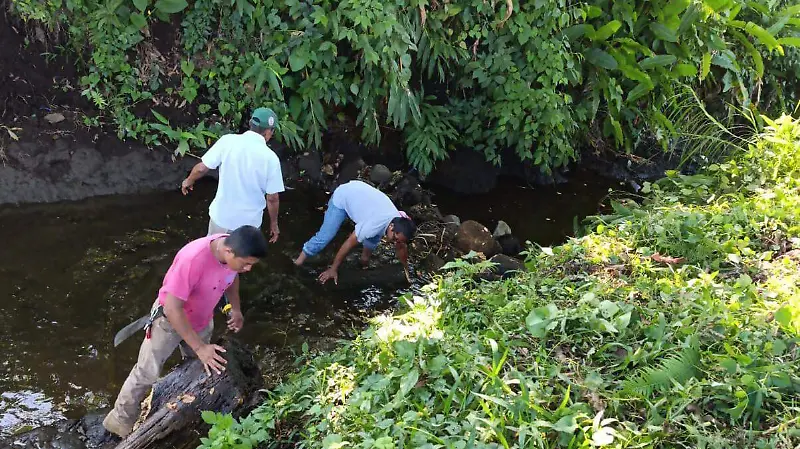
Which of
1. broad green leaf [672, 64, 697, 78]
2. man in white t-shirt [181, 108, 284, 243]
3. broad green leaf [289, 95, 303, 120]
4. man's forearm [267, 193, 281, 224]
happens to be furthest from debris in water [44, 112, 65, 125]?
broad green leaf [672, 64, 697, 78]

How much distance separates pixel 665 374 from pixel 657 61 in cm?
644

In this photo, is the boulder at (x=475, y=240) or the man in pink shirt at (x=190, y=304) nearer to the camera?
the man in pink shirt at (x=190, y=304)

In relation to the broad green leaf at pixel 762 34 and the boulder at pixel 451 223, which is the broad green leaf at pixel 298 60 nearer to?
the boulder at pixel 451 223

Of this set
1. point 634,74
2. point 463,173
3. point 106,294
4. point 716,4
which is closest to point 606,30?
point 634,74

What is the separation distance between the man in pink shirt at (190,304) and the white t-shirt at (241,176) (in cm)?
112

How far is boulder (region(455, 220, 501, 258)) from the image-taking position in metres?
6.72

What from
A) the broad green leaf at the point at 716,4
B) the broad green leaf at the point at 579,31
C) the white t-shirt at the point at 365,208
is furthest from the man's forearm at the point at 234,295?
the broad green leaf at the point at 716,4

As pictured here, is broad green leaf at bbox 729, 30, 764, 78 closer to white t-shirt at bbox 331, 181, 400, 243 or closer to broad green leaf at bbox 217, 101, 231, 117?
white t-shirt at bbox 331, 181, 400, 243

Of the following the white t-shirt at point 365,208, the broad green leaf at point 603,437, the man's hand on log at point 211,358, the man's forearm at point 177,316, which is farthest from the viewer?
the white t-shirt at point 365,208

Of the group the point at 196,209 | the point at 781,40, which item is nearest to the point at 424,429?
the point at 196,209

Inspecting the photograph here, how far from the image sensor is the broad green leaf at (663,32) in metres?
7.91

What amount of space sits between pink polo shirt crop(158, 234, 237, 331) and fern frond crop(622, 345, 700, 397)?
2373 millimetres

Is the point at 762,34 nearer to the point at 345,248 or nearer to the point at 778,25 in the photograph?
the point at 778,25

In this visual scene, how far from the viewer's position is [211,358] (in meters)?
3.46
